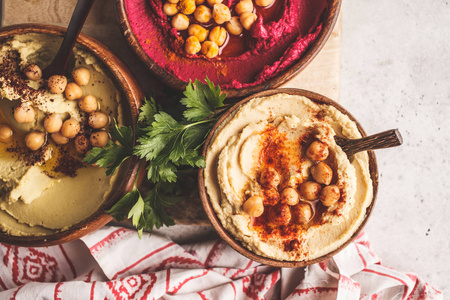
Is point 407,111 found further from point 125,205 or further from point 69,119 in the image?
point 69,119

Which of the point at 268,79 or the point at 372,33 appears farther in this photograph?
the point at 372,33

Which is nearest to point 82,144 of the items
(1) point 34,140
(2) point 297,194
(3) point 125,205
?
(1) point 34,140

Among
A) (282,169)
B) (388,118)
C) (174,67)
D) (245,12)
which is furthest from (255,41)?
(388,118)

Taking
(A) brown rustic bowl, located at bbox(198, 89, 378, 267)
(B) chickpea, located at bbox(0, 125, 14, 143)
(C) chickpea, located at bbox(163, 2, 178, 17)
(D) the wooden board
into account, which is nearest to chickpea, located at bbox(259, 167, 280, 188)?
(A) brown rustic bowl, located at bbox(198, 89, 378, 267)

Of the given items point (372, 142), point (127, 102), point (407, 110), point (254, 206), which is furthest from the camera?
point (407, 110)

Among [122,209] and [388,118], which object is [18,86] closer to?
[122,209]

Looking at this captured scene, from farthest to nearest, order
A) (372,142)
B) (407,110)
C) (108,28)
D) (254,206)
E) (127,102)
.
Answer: (407,110), (108,28), (127,102), (254,206), (372,142)

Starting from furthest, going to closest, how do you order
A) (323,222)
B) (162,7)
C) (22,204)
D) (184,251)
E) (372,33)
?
(372,33) < (184,251) < (162,7) < (22,204) < (323,222)
